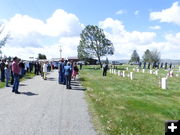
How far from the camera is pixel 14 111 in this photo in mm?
10812

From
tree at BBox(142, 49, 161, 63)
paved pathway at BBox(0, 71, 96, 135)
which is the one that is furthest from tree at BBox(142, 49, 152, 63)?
paved pathway at BBox(0, 71, 96, 135)

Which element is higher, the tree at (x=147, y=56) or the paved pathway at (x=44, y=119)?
the tree at (x=147, y=56)

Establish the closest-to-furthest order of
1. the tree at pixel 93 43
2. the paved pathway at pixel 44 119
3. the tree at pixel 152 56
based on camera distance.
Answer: the paved pathway at pixel 44 119
the tree at pixel 93 43
the tree at pixel 152 56

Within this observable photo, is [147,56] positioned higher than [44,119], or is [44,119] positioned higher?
[147,56]

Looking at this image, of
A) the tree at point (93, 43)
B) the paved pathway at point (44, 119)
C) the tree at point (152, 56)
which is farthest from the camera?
the tree at point (152, 56)

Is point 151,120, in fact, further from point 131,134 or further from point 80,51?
point 80,51

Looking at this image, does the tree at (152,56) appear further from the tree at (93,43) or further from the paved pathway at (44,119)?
the paved pathway at (44,119)

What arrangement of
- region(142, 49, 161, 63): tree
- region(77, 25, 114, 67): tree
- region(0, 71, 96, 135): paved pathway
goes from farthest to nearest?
1. region(142, 49, 161, 63): tree
2. region(77, 25, 114, 67): tree
3. region(0, 71, 96, 135): paved pathway

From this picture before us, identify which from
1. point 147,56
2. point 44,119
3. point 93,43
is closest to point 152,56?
point 147,56

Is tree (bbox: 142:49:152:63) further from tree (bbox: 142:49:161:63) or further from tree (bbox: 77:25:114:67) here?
tree (bbox: 77:25:114:67)

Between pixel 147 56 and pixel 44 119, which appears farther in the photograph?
pixel 147 56

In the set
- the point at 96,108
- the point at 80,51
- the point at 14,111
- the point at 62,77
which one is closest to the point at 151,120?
the point at 96,108

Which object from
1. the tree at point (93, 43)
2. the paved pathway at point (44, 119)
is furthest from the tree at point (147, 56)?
the paved pathway at point (44, 119)

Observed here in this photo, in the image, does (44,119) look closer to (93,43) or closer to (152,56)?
(93,43)
